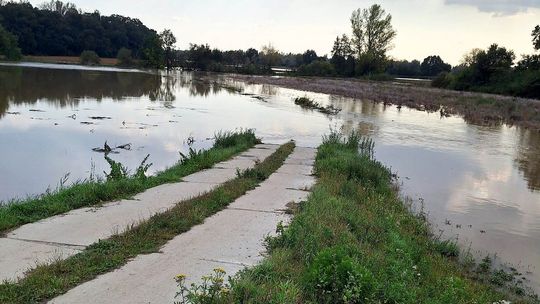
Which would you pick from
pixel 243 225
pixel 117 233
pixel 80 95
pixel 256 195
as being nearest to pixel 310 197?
pixel 256 195

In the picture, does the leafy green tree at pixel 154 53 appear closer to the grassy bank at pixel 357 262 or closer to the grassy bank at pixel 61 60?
the grassy bank at pixel 61 60

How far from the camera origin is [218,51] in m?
121

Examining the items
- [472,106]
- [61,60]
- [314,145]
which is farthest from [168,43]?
[314,145]

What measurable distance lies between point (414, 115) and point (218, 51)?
90.3 meters

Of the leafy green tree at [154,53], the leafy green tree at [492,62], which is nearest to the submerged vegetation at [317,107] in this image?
the leafy green tree at [492,62]

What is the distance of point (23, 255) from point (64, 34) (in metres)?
133

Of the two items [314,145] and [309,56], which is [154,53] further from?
[314,145]

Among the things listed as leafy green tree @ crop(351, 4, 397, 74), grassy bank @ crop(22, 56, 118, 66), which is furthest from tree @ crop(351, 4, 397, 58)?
grassy bank @ crop(22, 56, 118, 66)

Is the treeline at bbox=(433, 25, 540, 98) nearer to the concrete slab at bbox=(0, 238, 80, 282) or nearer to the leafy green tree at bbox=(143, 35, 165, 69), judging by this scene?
the concrete slab at bbox=(0, 238, 80, 282)

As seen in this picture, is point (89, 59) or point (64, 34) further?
point (64, 34)

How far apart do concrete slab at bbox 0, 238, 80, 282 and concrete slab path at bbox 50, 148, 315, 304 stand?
32.0 inches

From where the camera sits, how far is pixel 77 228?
6895mm

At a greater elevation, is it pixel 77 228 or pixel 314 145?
pixel 77 228

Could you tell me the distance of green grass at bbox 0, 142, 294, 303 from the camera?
4.74 meters
